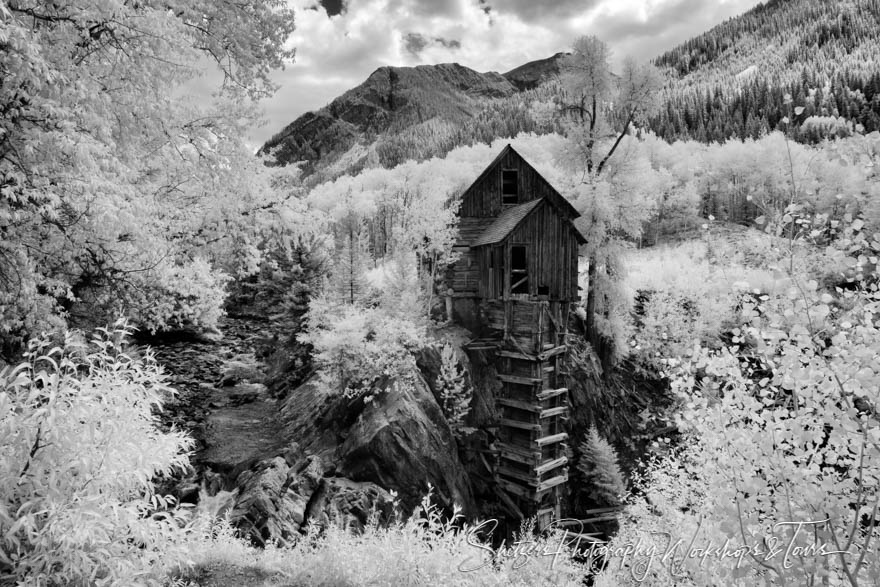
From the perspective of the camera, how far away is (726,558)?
5.70 m

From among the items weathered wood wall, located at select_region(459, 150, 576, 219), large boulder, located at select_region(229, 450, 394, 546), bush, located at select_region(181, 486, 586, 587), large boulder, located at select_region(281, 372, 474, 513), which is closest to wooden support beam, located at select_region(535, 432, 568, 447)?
large boulder, located at select_region(281, 372, 474, 513)

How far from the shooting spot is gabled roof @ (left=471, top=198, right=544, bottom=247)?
18.4 m

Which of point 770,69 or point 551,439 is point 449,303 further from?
point 770,69

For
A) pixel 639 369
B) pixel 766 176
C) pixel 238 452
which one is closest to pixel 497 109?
pixel 766 176

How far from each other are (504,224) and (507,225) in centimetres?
42

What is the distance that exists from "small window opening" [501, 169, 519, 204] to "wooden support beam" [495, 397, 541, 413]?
349 inches

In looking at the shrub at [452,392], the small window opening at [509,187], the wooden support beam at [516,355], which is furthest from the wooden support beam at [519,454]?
the small window opening at [509,187]

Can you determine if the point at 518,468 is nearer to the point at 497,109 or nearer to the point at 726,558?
the point at 726,558

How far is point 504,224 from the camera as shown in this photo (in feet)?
63.8

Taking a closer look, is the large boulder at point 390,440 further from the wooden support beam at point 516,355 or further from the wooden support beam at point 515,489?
the wooden support beam at point 516,355

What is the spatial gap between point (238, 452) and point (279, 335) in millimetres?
8863

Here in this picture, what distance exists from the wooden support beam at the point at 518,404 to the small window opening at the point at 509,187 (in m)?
8.86

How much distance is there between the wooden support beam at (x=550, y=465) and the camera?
18.0m

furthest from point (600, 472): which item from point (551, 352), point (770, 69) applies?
point (770, 69)
